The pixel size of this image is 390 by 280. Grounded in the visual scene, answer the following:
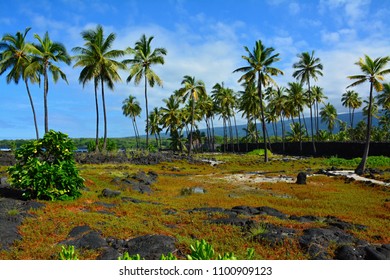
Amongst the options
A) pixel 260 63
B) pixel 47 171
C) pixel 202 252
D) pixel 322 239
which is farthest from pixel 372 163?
pixel 202 252

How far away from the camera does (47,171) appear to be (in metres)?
13.2

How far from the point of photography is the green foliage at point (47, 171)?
1316 centimetres

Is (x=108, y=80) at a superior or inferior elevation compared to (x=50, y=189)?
superior

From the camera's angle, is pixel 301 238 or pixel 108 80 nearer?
pixel 301 238

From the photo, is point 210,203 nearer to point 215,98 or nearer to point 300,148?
Answer: point 300,148

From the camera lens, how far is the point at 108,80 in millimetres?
41156

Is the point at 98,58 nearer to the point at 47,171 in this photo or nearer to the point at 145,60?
the point at 145,60

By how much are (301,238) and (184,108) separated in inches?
2687

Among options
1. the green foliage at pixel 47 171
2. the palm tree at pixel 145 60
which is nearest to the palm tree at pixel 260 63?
the palm tree at pixel 145 60

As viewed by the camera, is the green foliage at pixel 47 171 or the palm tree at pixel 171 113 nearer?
the green foliage at pixel 47 171

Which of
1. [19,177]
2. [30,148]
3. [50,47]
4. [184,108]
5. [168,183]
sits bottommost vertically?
[168,183]

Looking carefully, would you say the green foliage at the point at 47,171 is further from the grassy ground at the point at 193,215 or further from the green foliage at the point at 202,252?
the green foliage at the point at 202,252

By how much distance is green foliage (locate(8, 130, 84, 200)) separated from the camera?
13164mm
